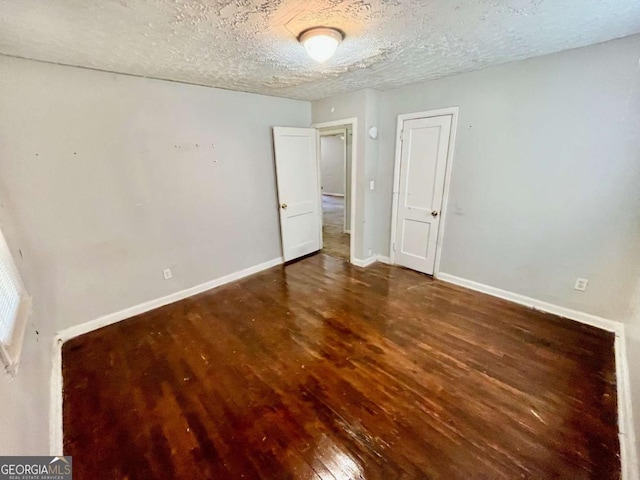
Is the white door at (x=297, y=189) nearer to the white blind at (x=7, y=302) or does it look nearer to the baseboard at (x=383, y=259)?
the baseboard at (x=383, y=259)

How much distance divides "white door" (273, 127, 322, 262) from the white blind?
262 centimetres

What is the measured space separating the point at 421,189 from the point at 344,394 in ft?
8.33

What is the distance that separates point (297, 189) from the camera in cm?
396

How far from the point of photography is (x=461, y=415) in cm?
167

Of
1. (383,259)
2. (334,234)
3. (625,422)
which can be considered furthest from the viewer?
(334,234)

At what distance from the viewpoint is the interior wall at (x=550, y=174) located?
2.14 m

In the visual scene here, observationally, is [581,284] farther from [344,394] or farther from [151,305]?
[151,305]

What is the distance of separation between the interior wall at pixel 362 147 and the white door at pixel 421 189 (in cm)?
38

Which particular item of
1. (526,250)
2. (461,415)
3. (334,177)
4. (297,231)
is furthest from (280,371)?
(334,177)

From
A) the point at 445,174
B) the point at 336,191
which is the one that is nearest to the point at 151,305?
the point at 445,174

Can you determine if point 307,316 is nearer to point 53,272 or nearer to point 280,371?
point 280,371

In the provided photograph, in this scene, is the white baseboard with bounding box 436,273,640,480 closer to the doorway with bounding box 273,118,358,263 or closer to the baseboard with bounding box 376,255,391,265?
the baseboard with bounding box 376,255,391,265

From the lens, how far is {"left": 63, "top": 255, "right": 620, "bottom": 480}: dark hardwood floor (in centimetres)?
144

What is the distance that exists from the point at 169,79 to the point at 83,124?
0.88 m
